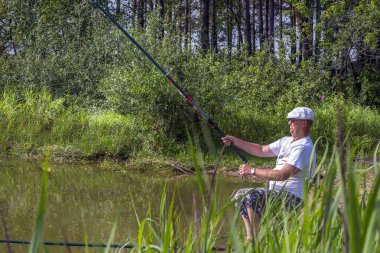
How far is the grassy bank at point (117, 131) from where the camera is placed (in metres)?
11.8

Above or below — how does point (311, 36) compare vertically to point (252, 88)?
above

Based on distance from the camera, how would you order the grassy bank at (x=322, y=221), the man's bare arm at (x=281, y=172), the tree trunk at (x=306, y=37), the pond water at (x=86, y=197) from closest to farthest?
the grassy bank at (x=322, y=221), the man's bare arm at (x=281, y=172), the pond water at (x=86, y=197), the tree trunk at (x=306, y=37)

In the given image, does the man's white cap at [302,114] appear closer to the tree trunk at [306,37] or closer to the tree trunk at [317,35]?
the tree trunk at [317,35]

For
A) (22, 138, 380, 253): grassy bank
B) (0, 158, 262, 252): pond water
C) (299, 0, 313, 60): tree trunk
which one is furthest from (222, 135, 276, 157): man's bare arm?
(299, 0, 313, 60): tree trunk

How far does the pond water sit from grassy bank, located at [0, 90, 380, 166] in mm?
659

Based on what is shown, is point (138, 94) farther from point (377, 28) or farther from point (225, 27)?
point (225, 27)

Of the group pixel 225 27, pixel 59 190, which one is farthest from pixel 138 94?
pixel 225 27

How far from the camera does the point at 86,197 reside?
849 cm

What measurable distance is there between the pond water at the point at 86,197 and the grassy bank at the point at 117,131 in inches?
25.9

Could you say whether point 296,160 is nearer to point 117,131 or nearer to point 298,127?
point 298,127

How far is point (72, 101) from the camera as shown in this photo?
1670cm

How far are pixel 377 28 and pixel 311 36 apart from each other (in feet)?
9.69

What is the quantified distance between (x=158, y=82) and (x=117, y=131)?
1.30m

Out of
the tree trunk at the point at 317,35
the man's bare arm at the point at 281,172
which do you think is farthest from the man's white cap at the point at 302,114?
the tree trunk at the point at 317,35
